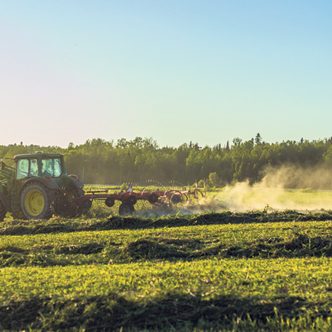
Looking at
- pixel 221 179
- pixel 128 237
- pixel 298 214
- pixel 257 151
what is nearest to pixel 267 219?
pixel 298 214

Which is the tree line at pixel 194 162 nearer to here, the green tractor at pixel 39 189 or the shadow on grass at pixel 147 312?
the green tractor at pixel 39 189

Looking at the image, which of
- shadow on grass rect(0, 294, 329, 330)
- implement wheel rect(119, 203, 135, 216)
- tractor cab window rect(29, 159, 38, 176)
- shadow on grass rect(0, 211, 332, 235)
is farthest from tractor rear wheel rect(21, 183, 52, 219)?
shadow on grass rect(0, 294, 329, 330)

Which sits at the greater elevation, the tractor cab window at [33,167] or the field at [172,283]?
the tractor cab window at [33,167]

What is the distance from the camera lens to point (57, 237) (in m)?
14.4

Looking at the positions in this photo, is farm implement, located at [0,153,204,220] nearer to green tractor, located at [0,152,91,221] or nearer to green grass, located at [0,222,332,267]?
green tractor, located at [0,152,91,221]

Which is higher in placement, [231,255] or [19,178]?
[19,178]

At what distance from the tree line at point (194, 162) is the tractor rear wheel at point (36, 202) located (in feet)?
128

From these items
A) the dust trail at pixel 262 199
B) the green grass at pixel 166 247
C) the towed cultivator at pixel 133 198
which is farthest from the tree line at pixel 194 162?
the green grass at pixel 166 247

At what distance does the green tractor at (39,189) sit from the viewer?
21.4m

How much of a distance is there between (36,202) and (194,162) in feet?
193

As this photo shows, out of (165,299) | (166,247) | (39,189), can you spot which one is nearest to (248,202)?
Result: (39,189)

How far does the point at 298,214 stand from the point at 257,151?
55.0 meters

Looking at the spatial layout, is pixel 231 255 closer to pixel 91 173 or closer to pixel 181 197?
pixel 181 197

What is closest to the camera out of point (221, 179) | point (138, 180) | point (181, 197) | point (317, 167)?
point (181, 197)
